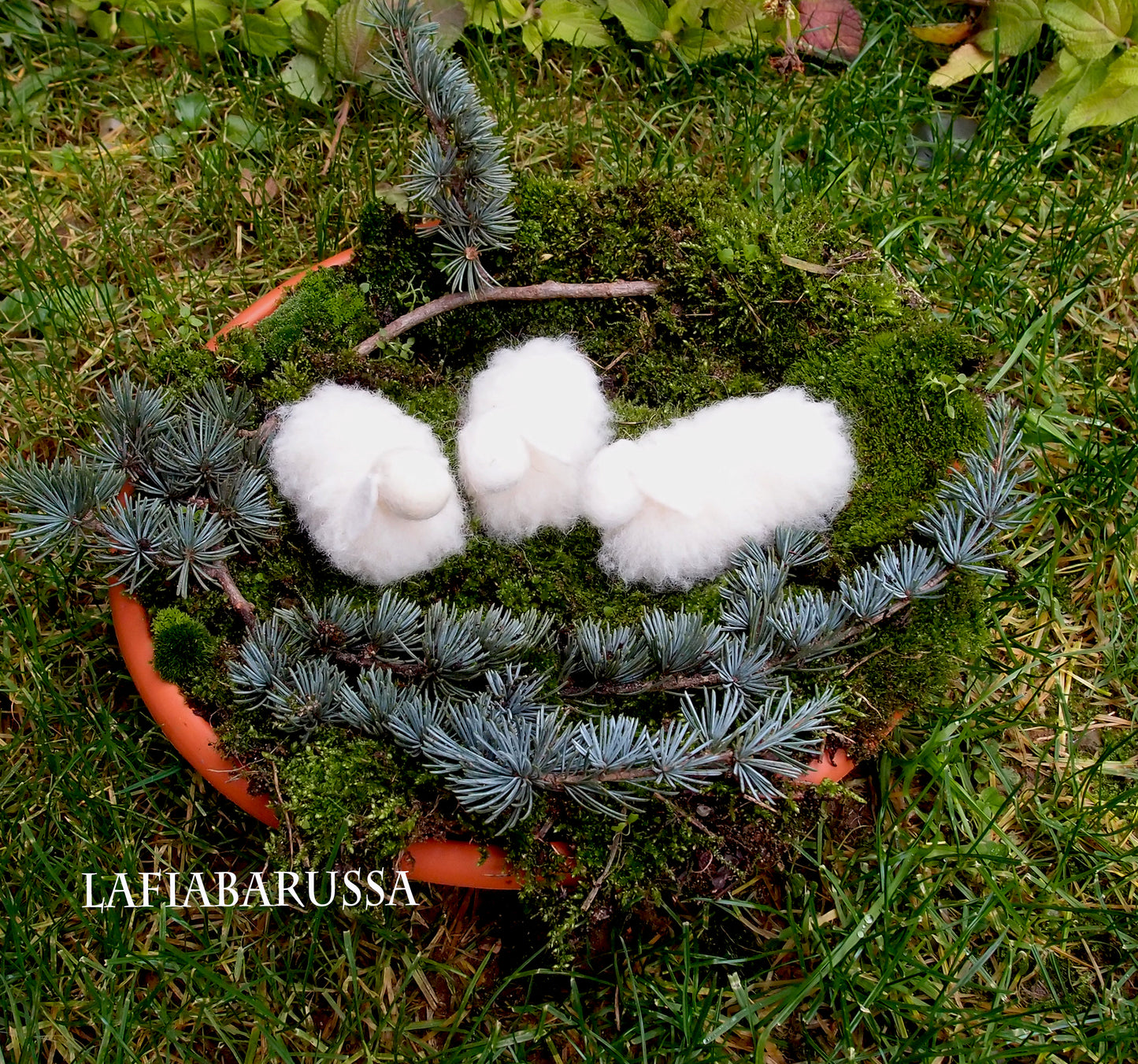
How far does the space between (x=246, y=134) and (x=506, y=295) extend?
2.89ft

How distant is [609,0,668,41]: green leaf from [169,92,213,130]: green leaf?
894 mm

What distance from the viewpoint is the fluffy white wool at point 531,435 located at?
1.53m

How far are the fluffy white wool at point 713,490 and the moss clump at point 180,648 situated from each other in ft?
1.91

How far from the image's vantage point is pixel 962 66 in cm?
231

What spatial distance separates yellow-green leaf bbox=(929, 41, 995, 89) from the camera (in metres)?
2.29

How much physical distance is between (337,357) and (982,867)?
129 centimetres

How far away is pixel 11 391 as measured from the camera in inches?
78.6

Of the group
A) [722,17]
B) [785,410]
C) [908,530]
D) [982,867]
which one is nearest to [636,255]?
[785,410]

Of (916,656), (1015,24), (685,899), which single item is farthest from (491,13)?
(685,899)

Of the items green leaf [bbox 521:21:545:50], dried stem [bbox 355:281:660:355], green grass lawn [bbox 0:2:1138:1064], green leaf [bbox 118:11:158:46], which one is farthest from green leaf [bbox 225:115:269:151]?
dried stem [bbox 355:281:660:355]

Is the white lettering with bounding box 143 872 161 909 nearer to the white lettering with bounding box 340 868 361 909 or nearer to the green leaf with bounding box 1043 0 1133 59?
the white lettering with bounding box 340 868 361 909

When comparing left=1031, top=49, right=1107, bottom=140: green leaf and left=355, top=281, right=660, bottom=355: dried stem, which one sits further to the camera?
left=1031, top=49, right=1107, bottom=140: green leaf

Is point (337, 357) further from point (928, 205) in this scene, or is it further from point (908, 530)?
point (928, 205)

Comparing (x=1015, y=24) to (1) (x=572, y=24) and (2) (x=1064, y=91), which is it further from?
(1) (x=572, y=24)
